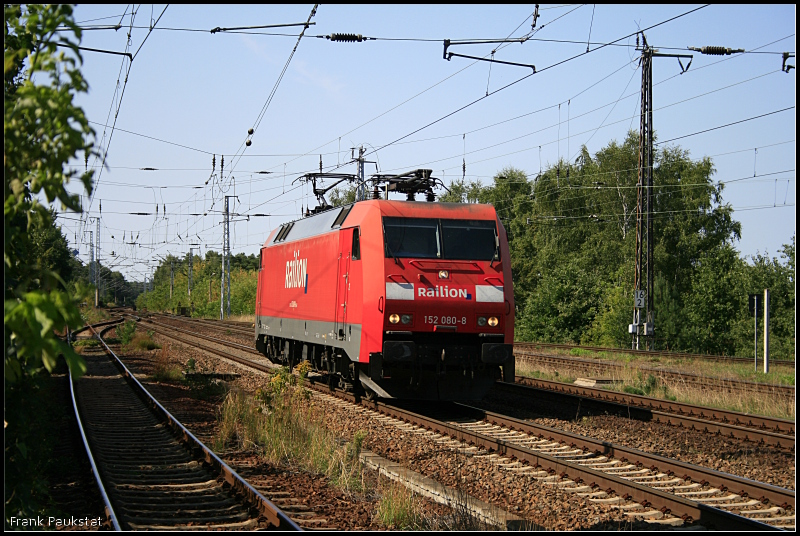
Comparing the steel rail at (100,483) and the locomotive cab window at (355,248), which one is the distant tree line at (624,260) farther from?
the steel rail at (100,483)

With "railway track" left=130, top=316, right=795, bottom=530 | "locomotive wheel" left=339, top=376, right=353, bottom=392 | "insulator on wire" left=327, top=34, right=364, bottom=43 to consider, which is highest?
"insulator on wire" left=327, top=34, right=364, bottom=43

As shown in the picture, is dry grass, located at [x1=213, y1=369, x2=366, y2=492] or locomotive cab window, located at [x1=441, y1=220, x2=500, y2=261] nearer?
dry grass, located at [x1=213, y1=369, x2=366, y2=492]

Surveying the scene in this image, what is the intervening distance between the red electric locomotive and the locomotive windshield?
18mm

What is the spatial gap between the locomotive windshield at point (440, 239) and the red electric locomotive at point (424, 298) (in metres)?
0.02

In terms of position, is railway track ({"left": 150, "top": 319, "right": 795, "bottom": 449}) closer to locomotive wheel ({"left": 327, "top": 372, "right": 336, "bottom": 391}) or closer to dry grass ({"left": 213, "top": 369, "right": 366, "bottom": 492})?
locomotive wheel ({"left": 327, "top": 372, "right": 336, "bottom": 391})

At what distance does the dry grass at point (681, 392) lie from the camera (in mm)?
14274

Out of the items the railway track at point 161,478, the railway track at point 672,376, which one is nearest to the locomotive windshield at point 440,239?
the railway track at point 161,478

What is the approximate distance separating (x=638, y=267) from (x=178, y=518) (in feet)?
76.8

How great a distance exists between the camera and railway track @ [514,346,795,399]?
53.5 ft

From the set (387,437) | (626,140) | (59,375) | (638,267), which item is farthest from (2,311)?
(626,140)

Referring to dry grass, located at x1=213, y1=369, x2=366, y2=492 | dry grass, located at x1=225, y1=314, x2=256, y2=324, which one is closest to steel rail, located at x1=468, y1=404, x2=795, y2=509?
dry grass, located at x1=213, y1=369, x2=366, y2=492

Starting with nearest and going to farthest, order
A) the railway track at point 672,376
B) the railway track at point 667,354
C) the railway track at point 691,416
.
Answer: the railway track at point 691,416
the railway track at point 672,376
the railway track at point 667,354

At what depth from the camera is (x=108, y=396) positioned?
16469mm

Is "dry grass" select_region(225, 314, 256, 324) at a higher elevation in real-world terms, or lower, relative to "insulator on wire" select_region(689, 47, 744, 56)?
lower
